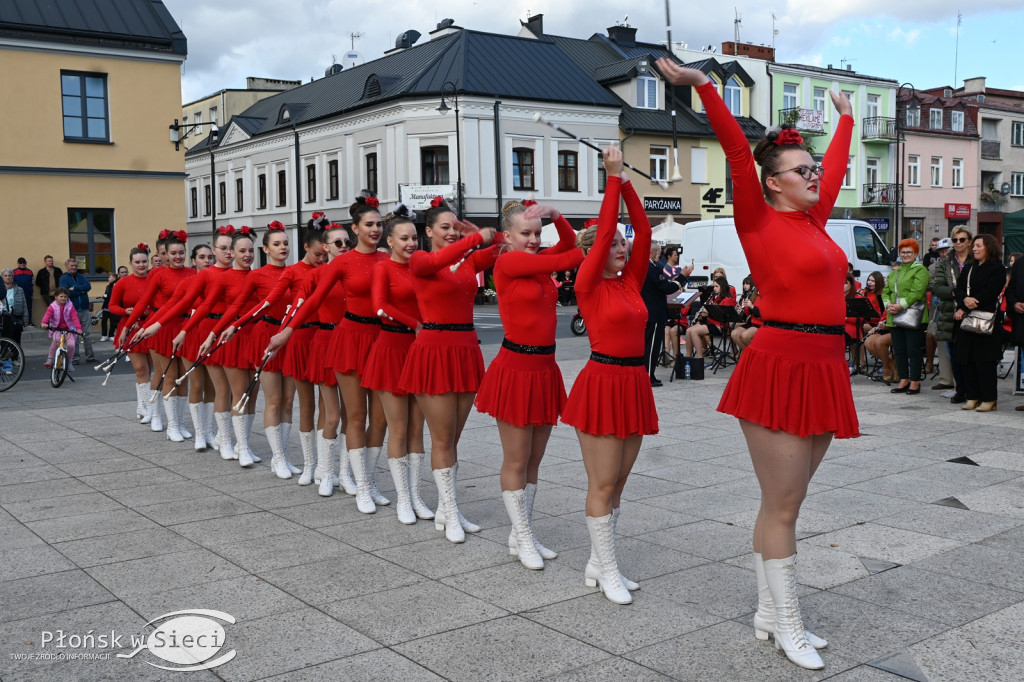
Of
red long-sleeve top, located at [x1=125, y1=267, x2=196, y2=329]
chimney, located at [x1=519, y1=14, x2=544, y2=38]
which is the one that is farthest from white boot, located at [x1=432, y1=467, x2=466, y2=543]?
chimney, located at [x1=519, y1=14, x2=544, y2=38]

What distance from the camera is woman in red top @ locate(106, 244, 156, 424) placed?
1090 cm

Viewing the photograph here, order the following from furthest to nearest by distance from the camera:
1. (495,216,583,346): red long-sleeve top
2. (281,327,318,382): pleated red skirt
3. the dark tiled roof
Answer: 1. the dark tiled roof
2. (281,327,318,382): pleated red skirt
3. (495,216,583,346): red long-sleeve top

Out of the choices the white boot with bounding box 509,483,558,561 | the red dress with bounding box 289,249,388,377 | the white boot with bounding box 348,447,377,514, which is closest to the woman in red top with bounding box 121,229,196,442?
the red dress with bounding box 289,249,388,377

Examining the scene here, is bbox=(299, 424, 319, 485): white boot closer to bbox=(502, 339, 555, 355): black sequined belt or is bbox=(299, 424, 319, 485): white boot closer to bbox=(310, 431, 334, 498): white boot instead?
bbox=(310, 431, 334, 498): white boot

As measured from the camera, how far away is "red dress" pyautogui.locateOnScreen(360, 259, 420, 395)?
6426mm

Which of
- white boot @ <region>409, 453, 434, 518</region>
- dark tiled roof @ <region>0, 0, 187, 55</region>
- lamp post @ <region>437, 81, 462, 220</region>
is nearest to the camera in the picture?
white boot @ <region>409, 453, 434, 518</region>

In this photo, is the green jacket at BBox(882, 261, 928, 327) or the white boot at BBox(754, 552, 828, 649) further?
the green jacket at BBox(882, 261, 928, 327)

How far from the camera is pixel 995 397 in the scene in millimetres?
11070

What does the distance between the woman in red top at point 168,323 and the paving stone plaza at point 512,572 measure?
1.09m

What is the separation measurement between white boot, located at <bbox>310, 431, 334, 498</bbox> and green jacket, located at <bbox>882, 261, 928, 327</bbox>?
8519 mm

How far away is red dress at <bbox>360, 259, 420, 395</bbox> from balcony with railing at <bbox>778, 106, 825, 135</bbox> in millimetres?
43005

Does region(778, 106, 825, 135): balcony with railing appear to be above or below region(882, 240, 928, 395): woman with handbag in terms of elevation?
above

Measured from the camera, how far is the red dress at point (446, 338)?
5.94 m
